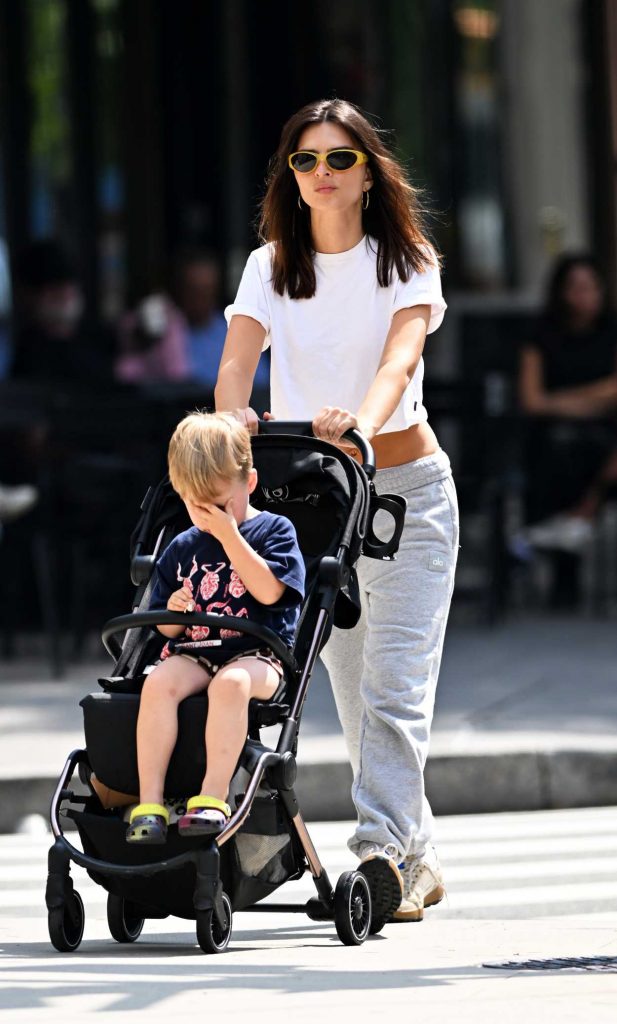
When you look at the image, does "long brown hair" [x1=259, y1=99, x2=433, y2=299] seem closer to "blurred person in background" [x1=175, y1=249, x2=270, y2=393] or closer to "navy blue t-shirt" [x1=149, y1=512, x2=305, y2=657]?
"navy blue t-shirt" [x1=149, y1=512, x2=305, y2=657]

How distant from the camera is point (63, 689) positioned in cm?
909

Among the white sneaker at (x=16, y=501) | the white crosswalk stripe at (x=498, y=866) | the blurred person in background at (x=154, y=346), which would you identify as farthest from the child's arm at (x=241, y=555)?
the blurred person in background at (x=154, y=346)

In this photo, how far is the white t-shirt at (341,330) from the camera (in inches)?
211

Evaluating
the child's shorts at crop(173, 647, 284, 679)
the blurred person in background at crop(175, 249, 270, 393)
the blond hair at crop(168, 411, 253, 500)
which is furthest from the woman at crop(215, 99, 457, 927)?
the blurred person in background at crop(175, 249, 270, 393)

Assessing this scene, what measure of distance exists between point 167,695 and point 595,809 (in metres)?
2.77

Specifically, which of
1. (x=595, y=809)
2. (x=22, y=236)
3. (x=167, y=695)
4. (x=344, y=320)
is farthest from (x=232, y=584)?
(x=22, y=236)

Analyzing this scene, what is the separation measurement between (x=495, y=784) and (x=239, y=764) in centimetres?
258

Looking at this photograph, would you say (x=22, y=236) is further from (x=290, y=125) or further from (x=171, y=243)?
(x=290, y=125)

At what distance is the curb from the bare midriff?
1893 mm

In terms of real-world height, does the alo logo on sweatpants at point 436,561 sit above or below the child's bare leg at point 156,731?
above

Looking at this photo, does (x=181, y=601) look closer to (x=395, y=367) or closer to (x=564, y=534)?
(x=395, y=367)

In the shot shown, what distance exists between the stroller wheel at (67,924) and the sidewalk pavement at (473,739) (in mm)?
2015

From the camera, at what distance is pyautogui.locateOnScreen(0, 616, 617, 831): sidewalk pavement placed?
7.12 meters

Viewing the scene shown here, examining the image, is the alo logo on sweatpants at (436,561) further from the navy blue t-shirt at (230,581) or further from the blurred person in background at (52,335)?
the blurred person in background at (52,335)
